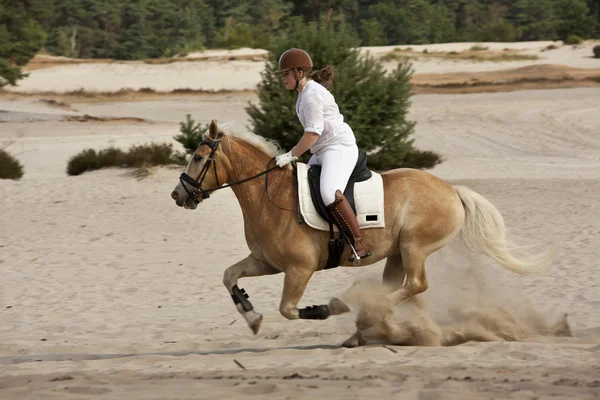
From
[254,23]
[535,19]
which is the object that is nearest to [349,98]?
[535,19]

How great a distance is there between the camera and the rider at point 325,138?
24.2ft

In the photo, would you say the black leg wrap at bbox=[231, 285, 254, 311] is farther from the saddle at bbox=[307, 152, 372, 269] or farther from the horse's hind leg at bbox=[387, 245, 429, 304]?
the horse's hind leg at bbox=[387, 245, 429, 304]

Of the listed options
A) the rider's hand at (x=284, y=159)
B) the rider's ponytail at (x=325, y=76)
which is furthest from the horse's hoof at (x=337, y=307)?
the rider's ponytail at (x=325, y=76)

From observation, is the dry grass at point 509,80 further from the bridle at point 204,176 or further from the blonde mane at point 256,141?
the bridle at point 204,176

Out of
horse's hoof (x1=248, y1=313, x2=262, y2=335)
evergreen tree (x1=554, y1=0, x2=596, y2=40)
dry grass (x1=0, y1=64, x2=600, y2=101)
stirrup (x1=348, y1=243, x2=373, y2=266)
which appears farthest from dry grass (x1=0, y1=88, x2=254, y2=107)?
stirrup (x1=348, y1=243, x2=373, y2=266)

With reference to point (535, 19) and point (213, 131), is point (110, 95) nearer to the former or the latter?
point (213, 131)

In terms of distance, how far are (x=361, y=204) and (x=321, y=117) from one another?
77 cm

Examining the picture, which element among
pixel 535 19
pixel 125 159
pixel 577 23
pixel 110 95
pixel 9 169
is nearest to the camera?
pixel 125 159

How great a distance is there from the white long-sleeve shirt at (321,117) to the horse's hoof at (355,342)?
1.56m

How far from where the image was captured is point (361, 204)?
297 inches

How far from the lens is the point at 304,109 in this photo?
24.3 ft

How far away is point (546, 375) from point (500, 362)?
74cm

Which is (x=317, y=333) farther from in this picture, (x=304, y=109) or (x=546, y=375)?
(x=546, y=375)

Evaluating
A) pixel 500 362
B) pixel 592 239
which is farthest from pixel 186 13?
pixel 500 362
